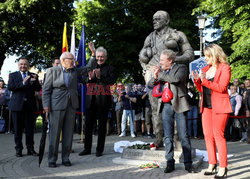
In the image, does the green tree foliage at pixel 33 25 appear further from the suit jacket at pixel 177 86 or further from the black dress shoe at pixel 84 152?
the suit jacket at pixel 177 86

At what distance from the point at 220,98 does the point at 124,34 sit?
19.3m

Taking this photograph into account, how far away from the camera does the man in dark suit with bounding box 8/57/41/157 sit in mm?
7562

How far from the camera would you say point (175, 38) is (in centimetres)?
641

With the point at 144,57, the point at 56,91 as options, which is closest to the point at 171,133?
the point at 144,57

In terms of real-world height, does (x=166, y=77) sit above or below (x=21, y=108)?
above

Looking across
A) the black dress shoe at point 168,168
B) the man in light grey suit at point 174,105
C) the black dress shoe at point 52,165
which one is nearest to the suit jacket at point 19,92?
the black dress shoe at point 52,165

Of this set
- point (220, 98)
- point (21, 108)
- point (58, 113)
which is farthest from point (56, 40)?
point (220, 98)

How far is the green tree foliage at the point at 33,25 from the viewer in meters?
21.5

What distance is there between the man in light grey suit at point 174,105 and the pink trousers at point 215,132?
1.11 ft

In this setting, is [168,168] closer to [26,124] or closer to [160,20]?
[160,20]

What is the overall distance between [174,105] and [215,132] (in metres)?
0.79

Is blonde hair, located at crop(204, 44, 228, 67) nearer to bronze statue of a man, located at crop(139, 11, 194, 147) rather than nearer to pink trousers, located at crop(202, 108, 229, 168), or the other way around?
pink trousers, located at crop(202, 108, 229, 168)

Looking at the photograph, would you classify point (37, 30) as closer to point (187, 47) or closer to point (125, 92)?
point (125, 92)

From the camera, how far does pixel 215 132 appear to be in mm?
5039
